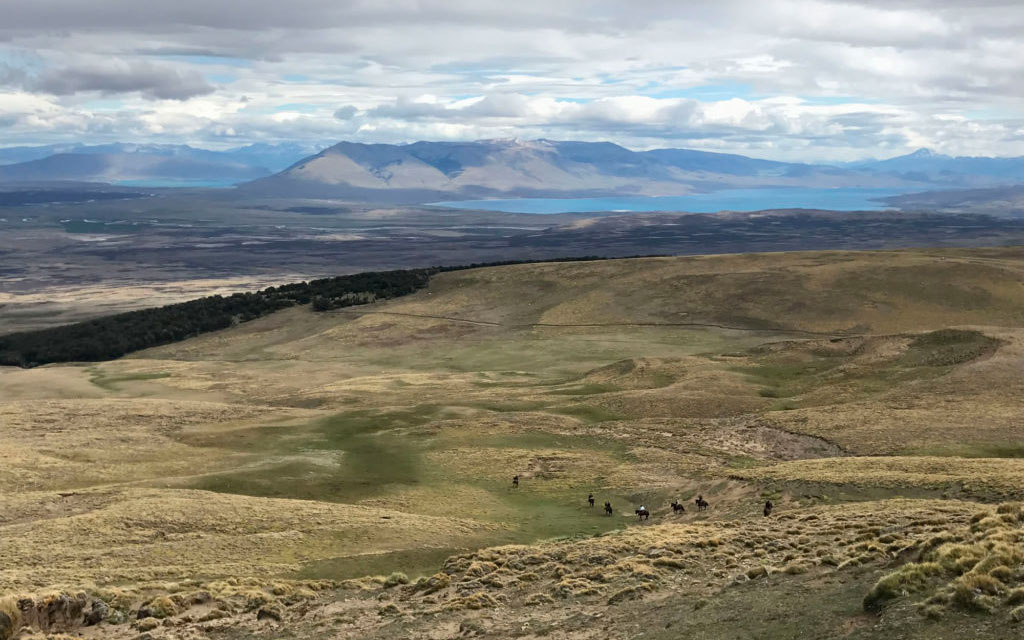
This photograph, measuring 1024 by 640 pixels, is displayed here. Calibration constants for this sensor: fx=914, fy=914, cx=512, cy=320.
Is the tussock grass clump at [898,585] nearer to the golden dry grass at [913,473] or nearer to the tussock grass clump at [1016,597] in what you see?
the tussock grass clump at [1016,597]

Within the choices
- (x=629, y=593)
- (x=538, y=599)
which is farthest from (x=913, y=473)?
(x=538, y=599)

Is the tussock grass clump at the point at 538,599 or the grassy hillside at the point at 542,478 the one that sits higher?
the tussock grass clump at the point at 538,599

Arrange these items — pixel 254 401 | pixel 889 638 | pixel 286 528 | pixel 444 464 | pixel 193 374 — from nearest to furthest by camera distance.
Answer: pixel 889 638
pixel 286 528
pixel 444 464
pixel 254 401
pixel 193 374

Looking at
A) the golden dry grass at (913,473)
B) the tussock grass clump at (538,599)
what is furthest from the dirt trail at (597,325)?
the tussock grass clump at (538,599)

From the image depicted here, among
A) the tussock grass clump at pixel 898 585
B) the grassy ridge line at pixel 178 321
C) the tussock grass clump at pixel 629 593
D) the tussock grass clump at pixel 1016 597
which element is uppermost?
the tussock grass clump at pixel 1016 597

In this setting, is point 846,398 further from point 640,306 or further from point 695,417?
point 640,306

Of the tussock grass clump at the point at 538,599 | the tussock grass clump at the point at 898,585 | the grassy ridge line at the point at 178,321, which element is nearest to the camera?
the tussock grass clump at the point at 898,585

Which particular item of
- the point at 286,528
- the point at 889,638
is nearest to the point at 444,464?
the point at 286,528
